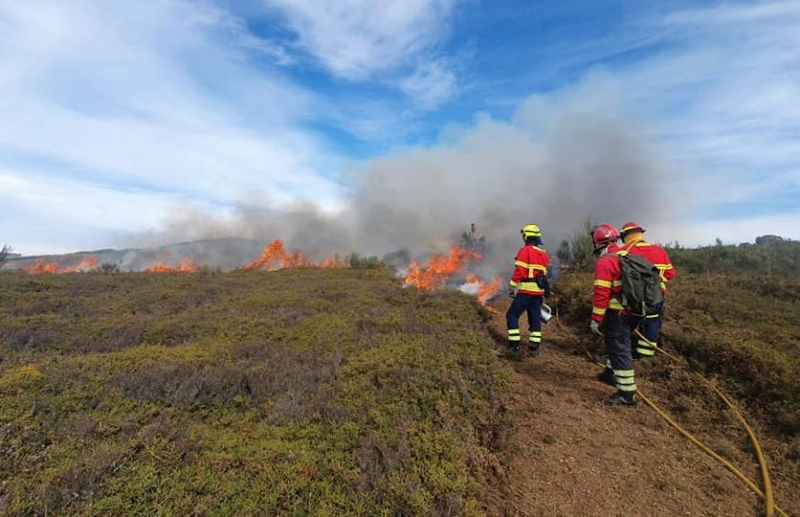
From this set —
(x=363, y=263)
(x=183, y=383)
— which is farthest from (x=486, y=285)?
(x=183, y=383)

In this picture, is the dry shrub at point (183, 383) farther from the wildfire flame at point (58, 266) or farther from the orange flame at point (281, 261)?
the wildfire flame at point (58, 266)

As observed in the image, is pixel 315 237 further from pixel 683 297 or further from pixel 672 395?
pixel 672 395

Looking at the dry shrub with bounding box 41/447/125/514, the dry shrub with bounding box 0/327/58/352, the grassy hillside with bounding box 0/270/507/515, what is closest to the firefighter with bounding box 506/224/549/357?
the grassy hillside with bounding box 0/270/507/515

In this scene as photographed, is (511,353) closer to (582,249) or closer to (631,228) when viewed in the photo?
(631,228)

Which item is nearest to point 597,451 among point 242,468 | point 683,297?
point 242,468

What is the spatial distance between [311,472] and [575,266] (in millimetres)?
13991

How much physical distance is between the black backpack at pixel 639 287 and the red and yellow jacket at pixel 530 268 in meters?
1.81

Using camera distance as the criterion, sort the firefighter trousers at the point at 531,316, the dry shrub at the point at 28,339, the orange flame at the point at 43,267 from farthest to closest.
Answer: the orange flame at the point at 43,267, the dry shrub at the point at 28,339, the firefighter trousers at the point at 531,316

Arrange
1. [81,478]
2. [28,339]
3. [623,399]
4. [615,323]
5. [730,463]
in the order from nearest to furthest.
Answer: [81,478]
[730,463]
[623,399]
[615,323]
[28,339]

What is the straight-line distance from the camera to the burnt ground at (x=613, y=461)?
3506mm

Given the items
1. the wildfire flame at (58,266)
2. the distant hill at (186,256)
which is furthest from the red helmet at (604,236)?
the wildfire flame at (58,266)

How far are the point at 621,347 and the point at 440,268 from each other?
14.2 metres

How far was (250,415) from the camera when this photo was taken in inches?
195

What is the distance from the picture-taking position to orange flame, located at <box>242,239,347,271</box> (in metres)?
23.8
